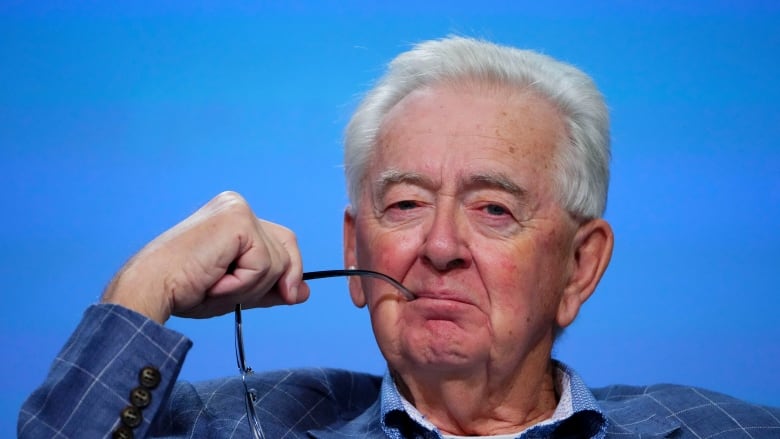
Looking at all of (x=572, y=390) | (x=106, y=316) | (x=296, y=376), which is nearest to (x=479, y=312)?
(x=572, y=390)

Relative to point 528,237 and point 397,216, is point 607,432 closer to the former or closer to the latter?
point 528,237

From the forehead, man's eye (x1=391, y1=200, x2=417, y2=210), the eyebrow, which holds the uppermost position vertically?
the forehead

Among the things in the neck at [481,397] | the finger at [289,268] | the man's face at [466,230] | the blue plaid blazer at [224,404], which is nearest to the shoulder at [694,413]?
the blue plaid blazer at [224,404]

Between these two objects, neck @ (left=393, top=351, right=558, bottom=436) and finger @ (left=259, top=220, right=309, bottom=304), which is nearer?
finger @ (left=259, top=220, right=309, bottom=304)

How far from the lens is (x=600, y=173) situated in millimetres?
2377

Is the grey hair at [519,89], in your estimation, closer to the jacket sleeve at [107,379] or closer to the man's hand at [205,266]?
the man's hand at [205,266]

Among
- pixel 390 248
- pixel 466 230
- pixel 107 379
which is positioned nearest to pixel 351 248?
pixel 390 248

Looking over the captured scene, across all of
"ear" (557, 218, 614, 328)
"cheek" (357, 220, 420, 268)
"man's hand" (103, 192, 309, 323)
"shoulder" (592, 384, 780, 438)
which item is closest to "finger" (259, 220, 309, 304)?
"man's hand" (103, 192, 309, 323)

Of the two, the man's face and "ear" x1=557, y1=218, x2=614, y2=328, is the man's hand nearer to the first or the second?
the man's face

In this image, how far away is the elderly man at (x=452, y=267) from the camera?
2.01 m

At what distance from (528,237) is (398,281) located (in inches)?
11.0

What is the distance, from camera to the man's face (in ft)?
7.00

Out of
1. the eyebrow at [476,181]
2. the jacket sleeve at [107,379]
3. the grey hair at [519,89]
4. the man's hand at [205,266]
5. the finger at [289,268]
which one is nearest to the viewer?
the jacket sleeve at [107,379]

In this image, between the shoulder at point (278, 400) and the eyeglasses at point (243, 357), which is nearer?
the eyeglasses at point (243, 357)
